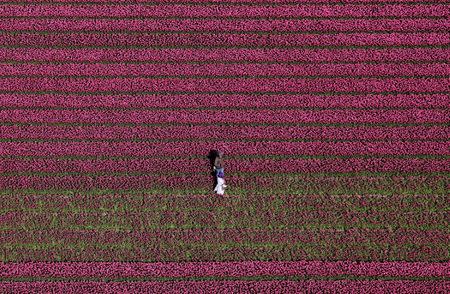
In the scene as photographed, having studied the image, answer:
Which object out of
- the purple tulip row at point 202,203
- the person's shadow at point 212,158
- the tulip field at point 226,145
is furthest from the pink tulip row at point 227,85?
the purple tulip row at point 202,203

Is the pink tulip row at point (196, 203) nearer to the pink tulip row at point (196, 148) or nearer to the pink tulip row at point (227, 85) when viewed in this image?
the pink tulip row at point (196, 148)

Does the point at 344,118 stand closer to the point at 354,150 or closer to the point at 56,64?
the point at 354,150

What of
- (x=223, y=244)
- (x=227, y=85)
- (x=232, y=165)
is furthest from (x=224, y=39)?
(x=223, y=244)

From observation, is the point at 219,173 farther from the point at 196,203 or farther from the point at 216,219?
the point at 216,219

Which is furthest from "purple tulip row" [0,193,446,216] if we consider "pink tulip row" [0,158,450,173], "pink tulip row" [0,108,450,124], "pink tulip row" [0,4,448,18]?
"pink tulip row" [0,4,448,18]

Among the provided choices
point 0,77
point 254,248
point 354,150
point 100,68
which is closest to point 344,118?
point 354,150

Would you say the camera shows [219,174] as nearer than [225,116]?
Yes

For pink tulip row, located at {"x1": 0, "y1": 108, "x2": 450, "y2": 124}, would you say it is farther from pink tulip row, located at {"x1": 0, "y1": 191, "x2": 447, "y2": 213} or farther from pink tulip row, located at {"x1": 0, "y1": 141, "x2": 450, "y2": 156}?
pink tulip row, located at {"x1": 0, "y1": 191, "x2": 447, "y2": 213}
